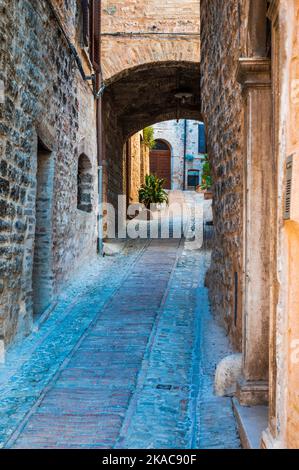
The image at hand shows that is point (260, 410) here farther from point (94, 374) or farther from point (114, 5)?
point (114, 5)

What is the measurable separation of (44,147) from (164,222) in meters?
9.24

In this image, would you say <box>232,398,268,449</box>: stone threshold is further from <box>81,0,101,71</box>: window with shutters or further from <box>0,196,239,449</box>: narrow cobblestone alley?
<box>81,0,101,71</box>: window with shutters

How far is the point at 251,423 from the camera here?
3.21 meters

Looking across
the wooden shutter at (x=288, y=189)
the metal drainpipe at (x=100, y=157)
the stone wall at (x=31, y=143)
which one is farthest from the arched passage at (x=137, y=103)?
the wooden shutter at (x=288, y=189)

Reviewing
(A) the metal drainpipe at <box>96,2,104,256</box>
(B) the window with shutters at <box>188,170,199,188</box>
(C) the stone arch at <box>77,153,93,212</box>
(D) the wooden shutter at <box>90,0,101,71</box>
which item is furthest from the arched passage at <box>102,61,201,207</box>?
(B) the window with shutters at <box>188,170,199,188</box>

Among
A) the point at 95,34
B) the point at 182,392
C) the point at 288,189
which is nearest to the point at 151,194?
the point at 95,34

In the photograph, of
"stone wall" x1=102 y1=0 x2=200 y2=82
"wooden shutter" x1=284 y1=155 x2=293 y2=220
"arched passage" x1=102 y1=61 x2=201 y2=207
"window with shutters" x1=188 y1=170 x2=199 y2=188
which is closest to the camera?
"wooden shutter" x1=284 y1=155 x2=293 y2=220

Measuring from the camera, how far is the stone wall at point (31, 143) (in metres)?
4.99

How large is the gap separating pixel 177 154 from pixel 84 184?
23.5 meters

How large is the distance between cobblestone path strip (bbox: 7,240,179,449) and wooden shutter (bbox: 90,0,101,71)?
5.07 m

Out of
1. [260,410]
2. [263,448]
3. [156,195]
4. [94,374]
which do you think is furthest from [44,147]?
[156,195]

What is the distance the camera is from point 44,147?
21.7 ft

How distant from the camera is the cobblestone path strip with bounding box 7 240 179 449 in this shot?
3369 millimetres

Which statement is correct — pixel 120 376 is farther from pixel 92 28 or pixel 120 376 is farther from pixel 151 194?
pixel 151 194
